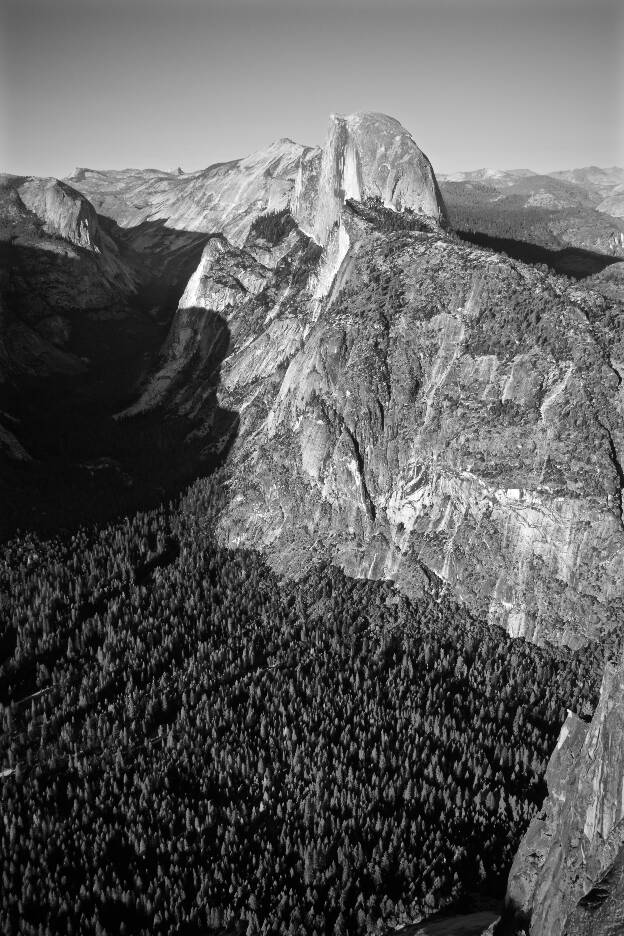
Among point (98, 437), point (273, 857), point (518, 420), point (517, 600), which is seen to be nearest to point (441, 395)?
point (518, 420)

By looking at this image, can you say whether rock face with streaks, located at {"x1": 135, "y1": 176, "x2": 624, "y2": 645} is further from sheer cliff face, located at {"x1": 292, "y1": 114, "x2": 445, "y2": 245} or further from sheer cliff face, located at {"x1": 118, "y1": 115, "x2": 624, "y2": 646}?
sheer cliff face, located at {"x1": 292, "y1": 114, "x2": 445, "y2": 245}

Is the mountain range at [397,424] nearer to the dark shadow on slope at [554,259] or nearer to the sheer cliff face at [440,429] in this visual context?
the sheer cliff face at [440,429]

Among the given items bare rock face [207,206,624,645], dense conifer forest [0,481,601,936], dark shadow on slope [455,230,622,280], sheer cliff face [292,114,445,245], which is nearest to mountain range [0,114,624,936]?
bare rock face [207,206,624,645]

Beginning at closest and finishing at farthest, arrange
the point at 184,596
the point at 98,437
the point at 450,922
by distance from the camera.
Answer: the point at 450,922 → the point at 184,596 → the point at 98,437

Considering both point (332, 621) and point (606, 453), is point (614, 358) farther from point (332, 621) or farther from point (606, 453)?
point (332, 621)

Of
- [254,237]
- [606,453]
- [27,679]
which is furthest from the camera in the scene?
[254,237]

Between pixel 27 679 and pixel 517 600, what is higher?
pixel 517 600
